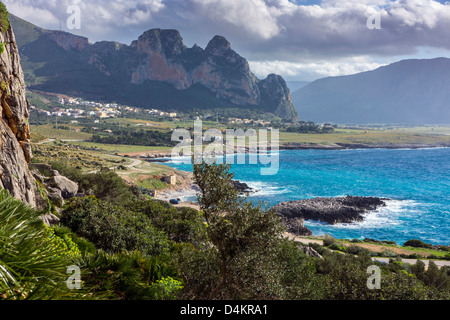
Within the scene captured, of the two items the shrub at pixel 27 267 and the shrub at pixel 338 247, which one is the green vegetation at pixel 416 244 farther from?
the shrub at pixel 27 267

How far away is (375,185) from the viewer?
74812mm

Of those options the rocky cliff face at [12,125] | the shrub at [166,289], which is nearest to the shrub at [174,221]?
the rocky cliff face at [12,125]

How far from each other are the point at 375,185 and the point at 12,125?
249 ft

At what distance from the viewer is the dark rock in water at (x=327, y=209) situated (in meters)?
49.3

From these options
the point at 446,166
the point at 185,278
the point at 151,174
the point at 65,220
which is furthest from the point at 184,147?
the point at 185,278

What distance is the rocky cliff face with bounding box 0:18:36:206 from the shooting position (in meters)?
13.0

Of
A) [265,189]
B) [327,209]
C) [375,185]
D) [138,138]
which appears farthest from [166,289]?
[138,138]

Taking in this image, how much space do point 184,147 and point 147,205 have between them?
90.7 meters

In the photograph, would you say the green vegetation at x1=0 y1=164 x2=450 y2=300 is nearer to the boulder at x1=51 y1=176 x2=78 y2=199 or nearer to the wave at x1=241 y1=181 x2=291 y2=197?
the boulder at x1=51 y1=176 x2=78 y2=199

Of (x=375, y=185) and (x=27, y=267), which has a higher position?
(x=27, y=267)

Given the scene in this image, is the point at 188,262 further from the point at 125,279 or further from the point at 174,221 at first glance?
the point at 174,221

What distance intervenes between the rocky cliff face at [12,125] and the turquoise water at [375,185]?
54.2 ft

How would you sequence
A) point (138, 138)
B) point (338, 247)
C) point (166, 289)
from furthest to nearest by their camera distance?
point (138, 138) < point (338, 247) < point (166, 289)

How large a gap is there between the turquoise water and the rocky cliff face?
16.5 metres
